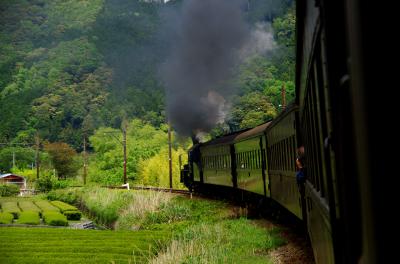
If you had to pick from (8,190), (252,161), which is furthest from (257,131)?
(8,190)

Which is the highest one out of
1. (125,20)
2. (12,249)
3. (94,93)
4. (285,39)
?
(125,20)

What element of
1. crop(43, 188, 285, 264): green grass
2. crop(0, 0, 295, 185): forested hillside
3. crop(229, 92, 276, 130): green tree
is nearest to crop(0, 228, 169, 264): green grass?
crop(43, 188, 285, 264): green grass

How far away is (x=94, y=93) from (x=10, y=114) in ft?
60.4

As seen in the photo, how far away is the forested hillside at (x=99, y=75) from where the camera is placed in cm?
7325

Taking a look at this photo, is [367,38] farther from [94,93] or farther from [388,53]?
[94,93]

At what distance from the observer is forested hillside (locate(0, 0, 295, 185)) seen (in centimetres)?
7325

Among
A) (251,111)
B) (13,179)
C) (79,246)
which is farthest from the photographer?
(13,179)

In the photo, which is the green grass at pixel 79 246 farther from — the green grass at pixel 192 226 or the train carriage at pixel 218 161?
the train carriage at pixel 218 161

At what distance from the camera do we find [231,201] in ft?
92.7

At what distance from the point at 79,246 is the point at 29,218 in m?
16.1

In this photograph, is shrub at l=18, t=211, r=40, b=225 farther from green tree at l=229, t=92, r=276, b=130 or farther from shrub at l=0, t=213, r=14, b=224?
green tree at l=229, t=92, r=276, b=130

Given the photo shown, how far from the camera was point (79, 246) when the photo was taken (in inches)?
952

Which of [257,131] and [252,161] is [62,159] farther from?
[257,131]

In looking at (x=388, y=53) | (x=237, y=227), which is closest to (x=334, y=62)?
(x=388, y=53)
